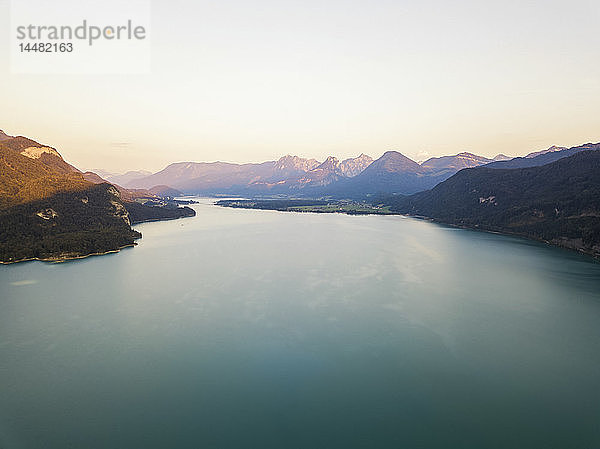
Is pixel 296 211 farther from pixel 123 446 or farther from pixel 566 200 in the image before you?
pixel 123 446

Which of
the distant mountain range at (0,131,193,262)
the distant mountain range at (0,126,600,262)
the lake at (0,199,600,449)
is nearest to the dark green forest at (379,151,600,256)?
the distant mountain range at (0,126,600,262)

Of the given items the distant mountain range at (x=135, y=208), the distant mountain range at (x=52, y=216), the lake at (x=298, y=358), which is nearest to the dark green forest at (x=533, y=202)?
the distant mountain range at (x=135, y=208)

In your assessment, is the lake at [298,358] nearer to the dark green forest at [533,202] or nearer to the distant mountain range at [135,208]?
the distant mountain range at [135,208]

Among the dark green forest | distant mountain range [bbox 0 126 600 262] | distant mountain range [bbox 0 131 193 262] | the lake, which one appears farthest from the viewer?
the dark green forest

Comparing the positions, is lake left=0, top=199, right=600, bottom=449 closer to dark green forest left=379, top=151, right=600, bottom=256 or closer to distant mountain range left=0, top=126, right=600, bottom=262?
distant mountain range left=0, top=126, right=600, bottom=262

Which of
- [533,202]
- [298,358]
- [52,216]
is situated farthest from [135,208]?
[533,202]

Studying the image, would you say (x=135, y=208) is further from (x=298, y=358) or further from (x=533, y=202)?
(x=533, y=202)

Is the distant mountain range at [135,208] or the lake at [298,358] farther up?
the distant mountain range at [135,208]

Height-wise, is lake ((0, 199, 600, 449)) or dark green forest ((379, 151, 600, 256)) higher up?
dark green forest ((379, 151, 600, 256))
